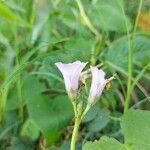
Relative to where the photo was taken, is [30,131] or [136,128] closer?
[136,128]

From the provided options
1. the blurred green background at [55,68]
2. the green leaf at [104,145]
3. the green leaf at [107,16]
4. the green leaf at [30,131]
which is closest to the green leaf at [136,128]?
the green leaf at [104,145]

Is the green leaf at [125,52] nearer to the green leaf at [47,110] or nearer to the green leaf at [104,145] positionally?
the green leaf at [47,110]

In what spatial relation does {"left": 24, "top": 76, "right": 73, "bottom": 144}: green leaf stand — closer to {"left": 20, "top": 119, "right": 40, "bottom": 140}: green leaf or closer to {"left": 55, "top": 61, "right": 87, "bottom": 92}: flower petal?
{"left": 20, "top": 119, "right": 40, "bottom": 140}: green leaf

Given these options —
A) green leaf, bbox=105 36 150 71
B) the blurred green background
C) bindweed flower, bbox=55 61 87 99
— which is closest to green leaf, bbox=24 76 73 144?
the blurred green background

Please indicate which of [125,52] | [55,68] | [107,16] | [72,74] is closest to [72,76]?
[72,74]

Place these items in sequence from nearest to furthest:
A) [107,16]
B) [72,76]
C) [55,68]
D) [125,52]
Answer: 1. [72,76]
2. [55,68]
3. [125,52]
4. [107,16]

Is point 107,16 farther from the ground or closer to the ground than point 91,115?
farther from the ground

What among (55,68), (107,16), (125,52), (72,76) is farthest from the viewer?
(107,16)

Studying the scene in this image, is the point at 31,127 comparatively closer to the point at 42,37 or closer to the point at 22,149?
the point at 22,149

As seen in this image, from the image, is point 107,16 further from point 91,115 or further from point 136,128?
point 136,128
